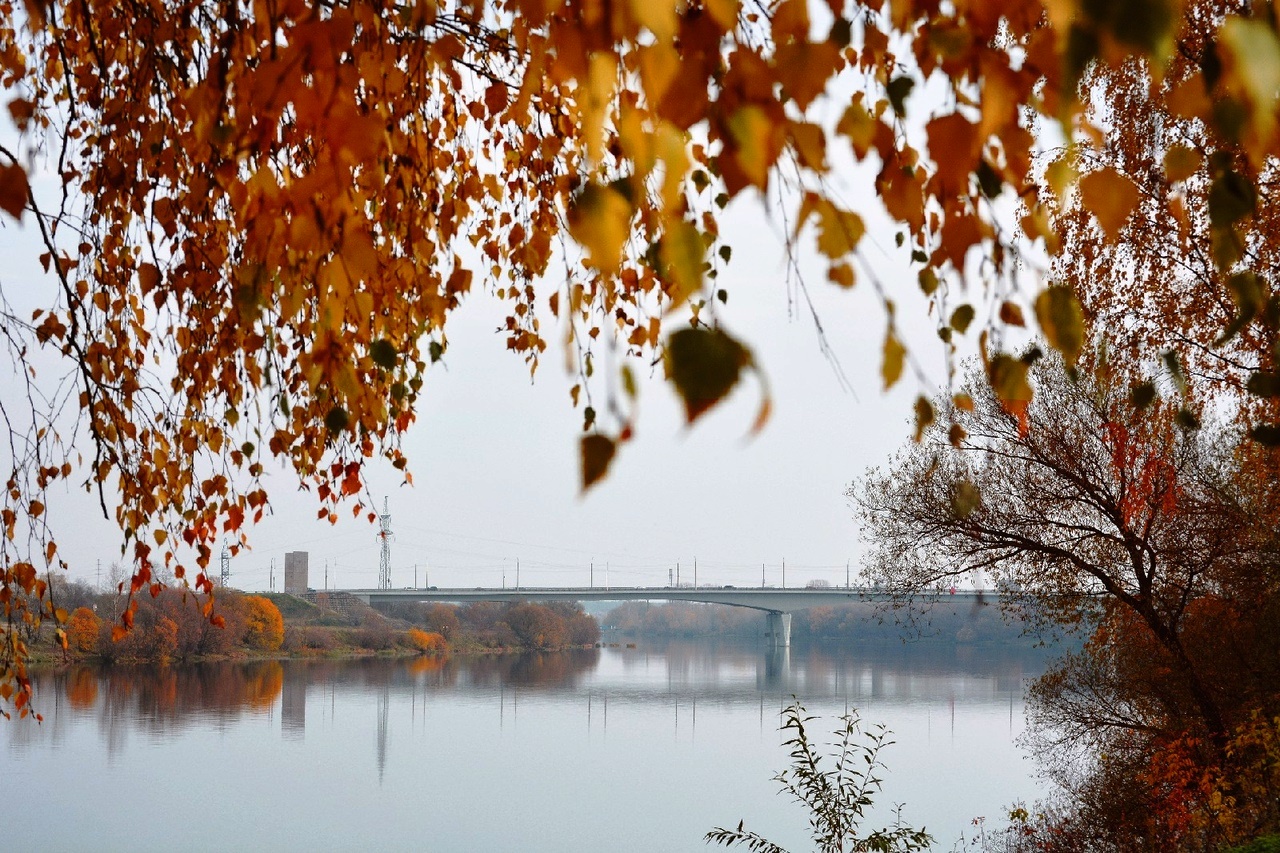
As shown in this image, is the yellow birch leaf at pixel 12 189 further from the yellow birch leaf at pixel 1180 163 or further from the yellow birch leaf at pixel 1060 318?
the yellow birch leaf at pixel 1180 163

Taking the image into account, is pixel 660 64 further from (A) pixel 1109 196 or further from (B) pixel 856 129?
(A) pixel 1109 196

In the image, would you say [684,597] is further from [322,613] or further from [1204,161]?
[1204,161]

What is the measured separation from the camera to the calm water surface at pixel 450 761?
1341cm

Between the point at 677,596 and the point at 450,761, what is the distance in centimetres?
2632

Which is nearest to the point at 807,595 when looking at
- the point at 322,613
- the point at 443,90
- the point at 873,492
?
the point at 322,613

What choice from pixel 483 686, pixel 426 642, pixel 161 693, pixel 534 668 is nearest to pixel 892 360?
pixel 161 693

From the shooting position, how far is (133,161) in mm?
2514

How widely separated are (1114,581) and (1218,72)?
369 inches

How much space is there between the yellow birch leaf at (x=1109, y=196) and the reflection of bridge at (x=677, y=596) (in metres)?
38.0

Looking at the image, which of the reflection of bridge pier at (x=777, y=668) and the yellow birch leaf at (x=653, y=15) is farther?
the reflection of bridge pier at (x=777, y=668)

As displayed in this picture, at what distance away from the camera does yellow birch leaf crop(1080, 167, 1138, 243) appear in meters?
0.98

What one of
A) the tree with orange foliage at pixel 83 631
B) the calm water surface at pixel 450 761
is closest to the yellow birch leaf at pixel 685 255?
the calm water surface at pixel 450 761

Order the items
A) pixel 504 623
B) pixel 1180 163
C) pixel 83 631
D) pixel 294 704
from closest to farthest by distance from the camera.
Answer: pixel 1180 163 < pixel 294 704 < pixel 83 631 < pixel 504 623

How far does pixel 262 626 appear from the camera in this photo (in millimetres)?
37875
